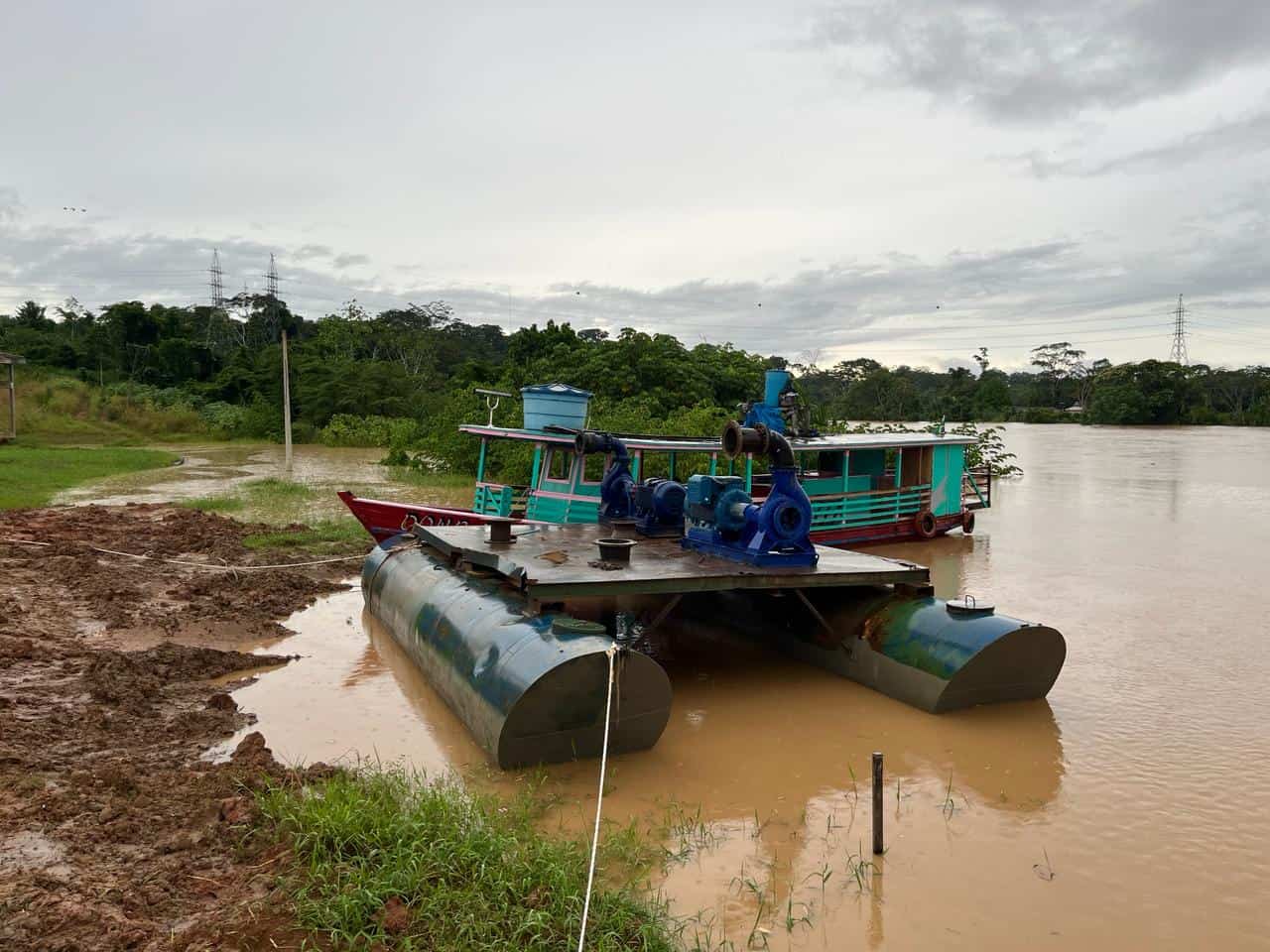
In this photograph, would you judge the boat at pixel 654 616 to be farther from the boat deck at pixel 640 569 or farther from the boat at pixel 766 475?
the boat at pixel 766 475

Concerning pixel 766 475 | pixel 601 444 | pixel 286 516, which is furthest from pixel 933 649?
pixel 286 516

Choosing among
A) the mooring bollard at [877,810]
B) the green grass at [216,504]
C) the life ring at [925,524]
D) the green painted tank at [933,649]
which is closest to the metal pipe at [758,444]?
the green painted tank at [933,649]

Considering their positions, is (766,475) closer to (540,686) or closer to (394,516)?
(394,516)

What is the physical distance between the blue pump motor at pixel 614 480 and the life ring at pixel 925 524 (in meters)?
9.14

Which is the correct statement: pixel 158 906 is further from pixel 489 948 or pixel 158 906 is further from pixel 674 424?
pixel 674 424

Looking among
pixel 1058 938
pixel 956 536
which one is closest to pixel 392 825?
pixel 1058 938

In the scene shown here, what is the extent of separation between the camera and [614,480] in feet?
36.2

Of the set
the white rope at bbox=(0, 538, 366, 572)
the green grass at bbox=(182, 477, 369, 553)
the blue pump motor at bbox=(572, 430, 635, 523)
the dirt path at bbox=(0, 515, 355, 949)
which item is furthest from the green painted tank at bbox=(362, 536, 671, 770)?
Answer: the green grass at bbox=(182, 477, 369, 553)

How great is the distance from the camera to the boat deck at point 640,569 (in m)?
7.29

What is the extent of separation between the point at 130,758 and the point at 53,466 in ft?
78.3

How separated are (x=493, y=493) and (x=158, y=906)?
33.0 ft

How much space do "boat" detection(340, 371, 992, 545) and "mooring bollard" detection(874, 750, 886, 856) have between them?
21.7 ft

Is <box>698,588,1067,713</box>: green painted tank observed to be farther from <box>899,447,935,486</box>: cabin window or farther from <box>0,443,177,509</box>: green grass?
<box>0,443,177,509</box>: green grass

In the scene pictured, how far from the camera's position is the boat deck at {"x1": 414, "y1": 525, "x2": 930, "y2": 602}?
729cm
